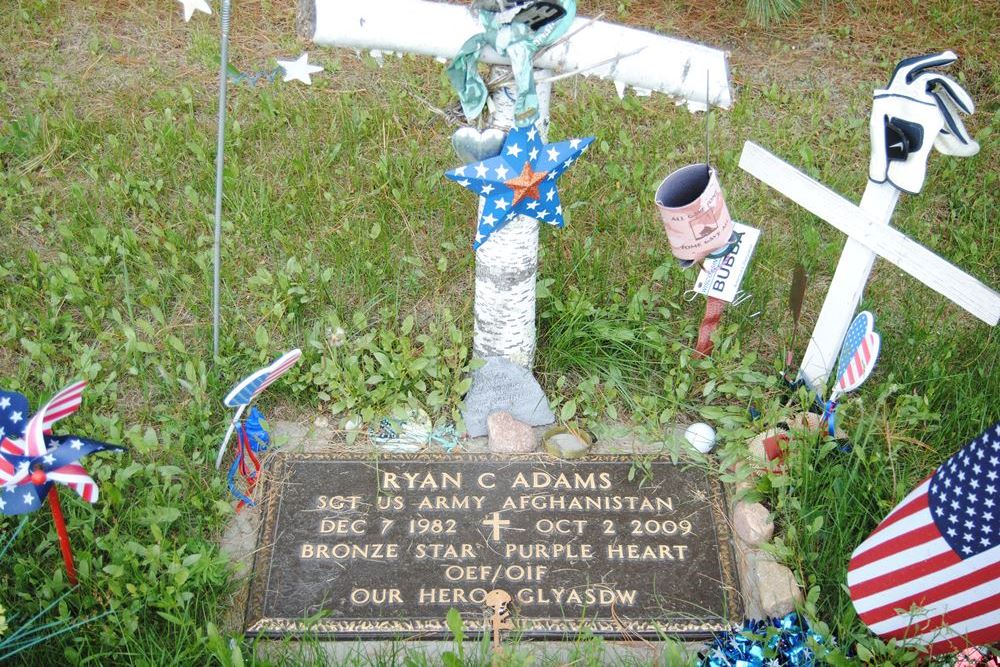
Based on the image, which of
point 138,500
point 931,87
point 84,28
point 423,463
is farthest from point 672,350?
point 84,28

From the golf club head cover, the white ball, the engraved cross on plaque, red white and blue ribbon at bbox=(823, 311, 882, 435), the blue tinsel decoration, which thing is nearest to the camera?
the blue tinsel decoration

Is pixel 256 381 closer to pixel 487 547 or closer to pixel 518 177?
pixel 487 547

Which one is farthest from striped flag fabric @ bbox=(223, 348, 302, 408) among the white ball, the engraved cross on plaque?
the white ball

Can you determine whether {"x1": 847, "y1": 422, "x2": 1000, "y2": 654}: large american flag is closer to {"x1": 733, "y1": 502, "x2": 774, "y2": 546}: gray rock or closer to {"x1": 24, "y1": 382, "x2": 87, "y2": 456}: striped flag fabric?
{"x1": 733, "y1": 502, "x2": 774, "y2": 546}: gray rock

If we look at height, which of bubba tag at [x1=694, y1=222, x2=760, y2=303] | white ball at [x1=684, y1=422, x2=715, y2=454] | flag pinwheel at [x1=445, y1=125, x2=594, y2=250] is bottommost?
white ball at [x1=684, y1=422, x2=715, y2=454]

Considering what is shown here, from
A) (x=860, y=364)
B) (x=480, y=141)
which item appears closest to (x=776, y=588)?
(x=860, y=364)

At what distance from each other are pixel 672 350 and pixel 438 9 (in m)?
1.44

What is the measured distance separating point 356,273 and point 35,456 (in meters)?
1.50

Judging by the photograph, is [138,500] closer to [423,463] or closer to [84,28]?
[423,463]

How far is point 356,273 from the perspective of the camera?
3.54m

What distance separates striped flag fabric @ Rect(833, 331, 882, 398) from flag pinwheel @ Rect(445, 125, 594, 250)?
3.38 ft

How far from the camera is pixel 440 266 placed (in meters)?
3.54

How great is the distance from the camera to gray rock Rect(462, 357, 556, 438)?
314 centimetres

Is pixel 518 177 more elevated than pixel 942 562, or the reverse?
pixel 518 177
